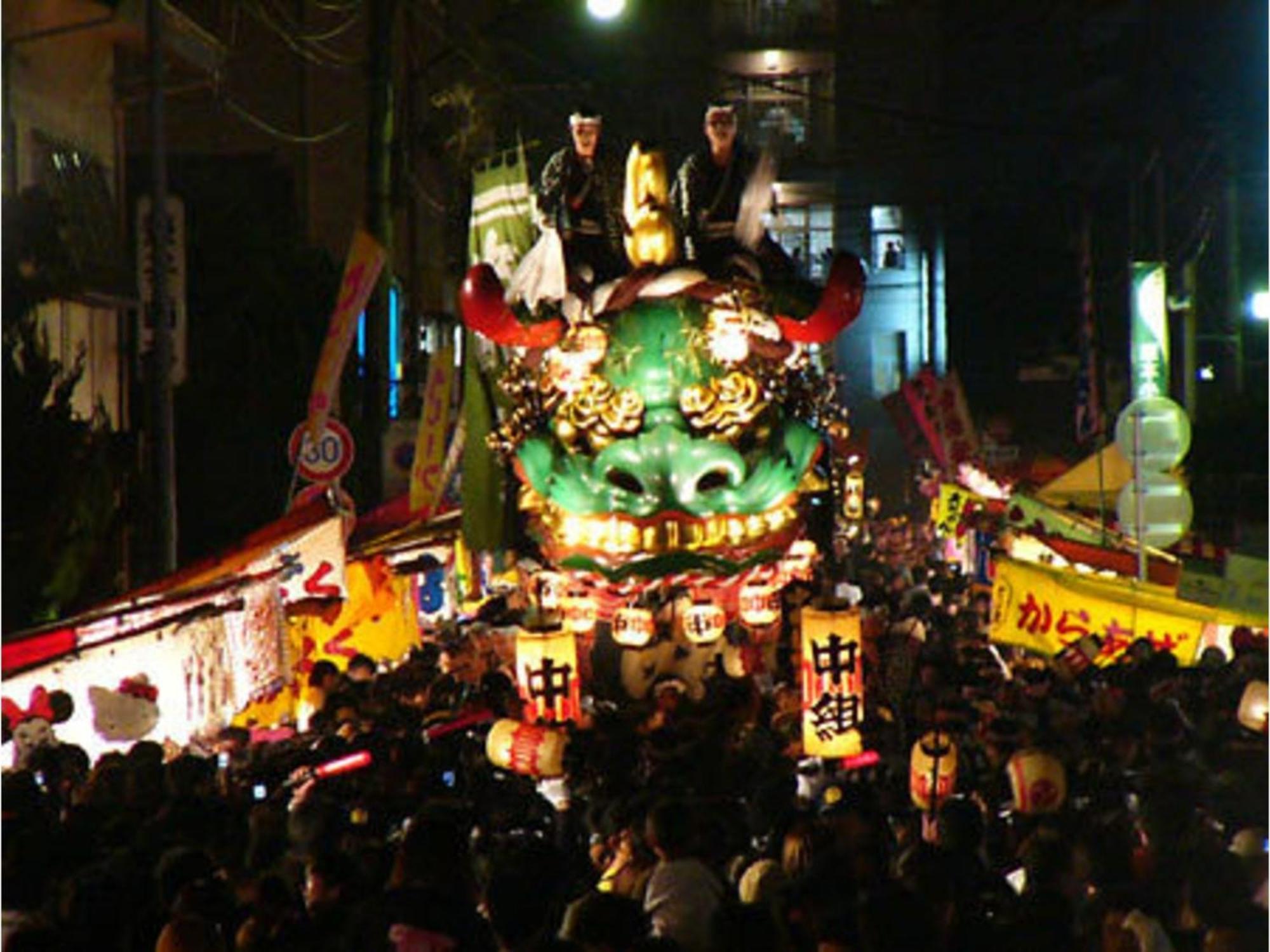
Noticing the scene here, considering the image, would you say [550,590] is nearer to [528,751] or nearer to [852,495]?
[528,751]

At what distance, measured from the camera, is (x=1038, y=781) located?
12.2 metres

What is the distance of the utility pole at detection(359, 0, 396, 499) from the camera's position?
76.4 ft

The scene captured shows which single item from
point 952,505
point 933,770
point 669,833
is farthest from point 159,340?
point 952,505

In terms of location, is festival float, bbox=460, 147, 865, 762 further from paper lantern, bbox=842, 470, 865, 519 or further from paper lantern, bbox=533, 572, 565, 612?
paper lantern, bbox=842, 470, 865, 519

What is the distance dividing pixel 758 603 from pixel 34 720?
8734mm

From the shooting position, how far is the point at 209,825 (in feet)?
34.6

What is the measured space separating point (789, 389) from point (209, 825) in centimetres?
1085

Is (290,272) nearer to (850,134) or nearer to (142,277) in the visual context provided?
(142,277)

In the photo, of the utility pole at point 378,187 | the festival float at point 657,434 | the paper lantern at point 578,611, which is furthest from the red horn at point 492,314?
the utility pole at point 378,187

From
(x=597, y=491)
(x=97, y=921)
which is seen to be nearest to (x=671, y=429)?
(x=597, y=491)

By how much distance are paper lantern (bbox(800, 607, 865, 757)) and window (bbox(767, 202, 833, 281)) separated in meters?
40.3

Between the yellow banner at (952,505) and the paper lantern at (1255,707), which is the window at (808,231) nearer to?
the yellow banner at (952,505)

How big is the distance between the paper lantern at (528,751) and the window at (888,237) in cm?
4601

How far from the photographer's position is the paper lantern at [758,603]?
19.9m
